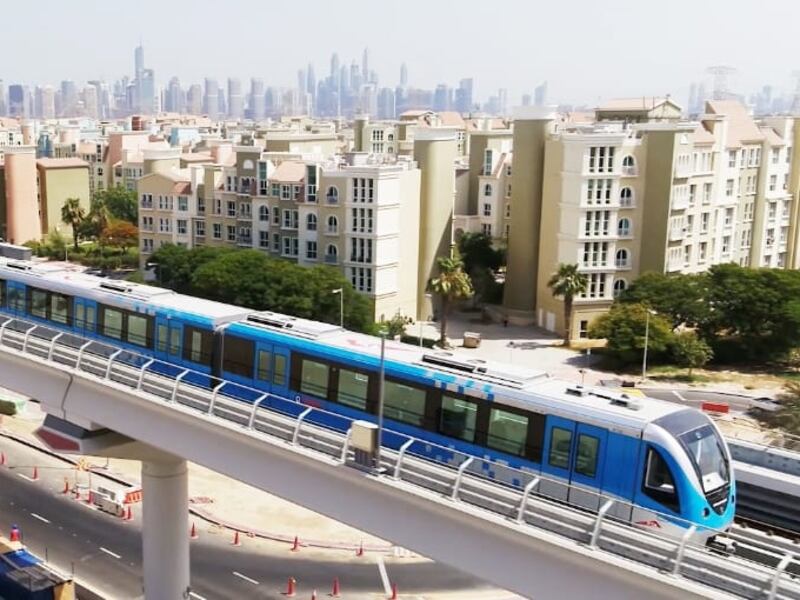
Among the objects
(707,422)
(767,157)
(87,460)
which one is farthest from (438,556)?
(767,157)

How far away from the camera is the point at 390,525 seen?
1723cm

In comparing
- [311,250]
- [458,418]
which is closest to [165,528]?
[458,418]

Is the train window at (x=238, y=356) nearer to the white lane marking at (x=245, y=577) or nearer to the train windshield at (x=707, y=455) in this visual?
the white lane marking at (x=245, y=577)

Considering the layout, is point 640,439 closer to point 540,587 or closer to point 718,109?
point 540,587

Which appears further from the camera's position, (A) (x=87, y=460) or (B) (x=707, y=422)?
(A) (x=87, y=460)

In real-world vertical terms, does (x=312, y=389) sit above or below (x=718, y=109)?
below

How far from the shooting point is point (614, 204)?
209 feet

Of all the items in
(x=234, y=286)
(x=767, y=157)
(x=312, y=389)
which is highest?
(x=767, y=157)

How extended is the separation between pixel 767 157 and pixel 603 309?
77.9 ft

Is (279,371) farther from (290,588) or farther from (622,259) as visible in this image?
(622,259)

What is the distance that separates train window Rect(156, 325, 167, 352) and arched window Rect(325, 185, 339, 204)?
4078 centimetres

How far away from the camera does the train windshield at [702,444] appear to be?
53.1 feet

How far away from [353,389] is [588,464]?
616 cm

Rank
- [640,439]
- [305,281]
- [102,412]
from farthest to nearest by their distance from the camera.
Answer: [305,281], [102,412], [640,439]
